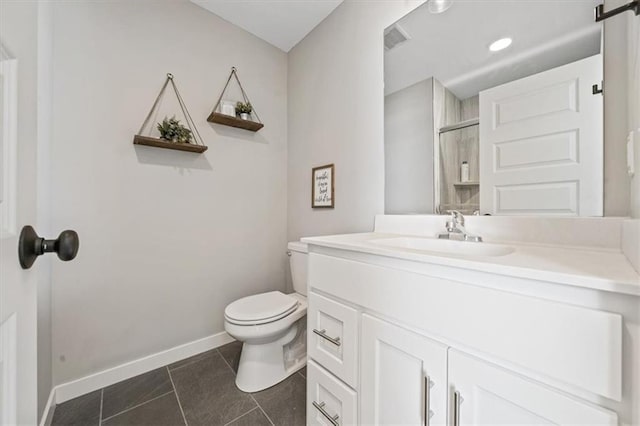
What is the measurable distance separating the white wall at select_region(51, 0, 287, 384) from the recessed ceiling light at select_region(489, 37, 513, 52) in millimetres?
1577

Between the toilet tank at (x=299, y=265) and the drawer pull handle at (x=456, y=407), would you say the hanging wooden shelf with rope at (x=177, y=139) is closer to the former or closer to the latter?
the toilet tank at (x=299, y=265)

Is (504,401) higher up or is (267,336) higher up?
(504,401)

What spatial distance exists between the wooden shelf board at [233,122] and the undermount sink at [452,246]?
1.35 m

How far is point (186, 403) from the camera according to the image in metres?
1.33

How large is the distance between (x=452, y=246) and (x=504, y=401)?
58 centimetres

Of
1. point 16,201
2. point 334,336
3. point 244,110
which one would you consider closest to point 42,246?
point 16,201

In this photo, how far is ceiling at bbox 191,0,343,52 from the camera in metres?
1.76

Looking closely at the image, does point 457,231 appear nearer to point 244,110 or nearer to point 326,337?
point 326,337

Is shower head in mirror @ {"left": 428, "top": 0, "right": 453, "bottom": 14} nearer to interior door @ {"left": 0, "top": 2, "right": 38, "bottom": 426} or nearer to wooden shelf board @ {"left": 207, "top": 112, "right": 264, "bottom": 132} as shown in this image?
wooden shelf board @ {"left": 207, "top": 112, "right": 264, "bottom": 132}

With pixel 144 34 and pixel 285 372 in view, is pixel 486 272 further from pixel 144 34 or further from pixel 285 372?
pixel 144 34

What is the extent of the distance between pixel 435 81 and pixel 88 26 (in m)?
1.89

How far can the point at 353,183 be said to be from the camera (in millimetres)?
1675

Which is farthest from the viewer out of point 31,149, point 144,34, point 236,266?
point 236,266

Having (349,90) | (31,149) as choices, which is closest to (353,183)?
(349,90)
